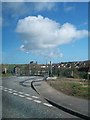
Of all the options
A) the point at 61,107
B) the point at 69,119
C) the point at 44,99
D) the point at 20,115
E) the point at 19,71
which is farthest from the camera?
the point at 19,71

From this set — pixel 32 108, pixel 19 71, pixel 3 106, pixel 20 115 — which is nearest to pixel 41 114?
pixel 20 115

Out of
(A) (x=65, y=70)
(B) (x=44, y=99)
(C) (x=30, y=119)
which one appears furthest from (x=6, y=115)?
(A) (x=65, y=70)

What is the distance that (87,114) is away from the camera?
12266 millimetres

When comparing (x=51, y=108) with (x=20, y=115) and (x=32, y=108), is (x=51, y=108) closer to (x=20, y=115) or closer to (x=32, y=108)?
(x=32, y=108)

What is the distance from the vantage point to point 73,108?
545 inches

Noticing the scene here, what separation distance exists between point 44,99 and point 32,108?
3.33m

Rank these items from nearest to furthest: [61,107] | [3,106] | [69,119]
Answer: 1. [69,119]
2. [61,107]
3. [3,106]

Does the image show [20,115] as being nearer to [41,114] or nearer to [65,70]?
[41,114]

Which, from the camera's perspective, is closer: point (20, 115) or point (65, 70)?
point (20, 115)

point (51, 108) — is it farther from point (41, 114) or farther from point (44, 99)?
point (44, 99)

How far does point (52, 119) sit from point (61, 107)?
241cm

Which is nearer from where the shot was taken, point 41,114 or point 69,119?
point 69,119

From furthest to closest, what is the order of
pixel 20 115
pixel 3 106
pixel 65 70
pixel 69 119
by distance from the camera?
pixel 65 70 → pixel 3 106 → pixel 20 115 → pixel 69 119

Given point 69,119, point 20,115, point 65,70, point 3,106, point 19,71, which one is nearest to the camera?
point 69,119
